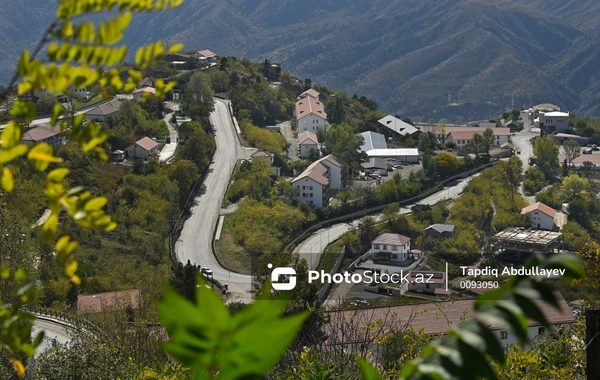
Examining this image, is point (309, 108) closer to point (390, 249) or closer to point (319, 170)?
point (319, 170)

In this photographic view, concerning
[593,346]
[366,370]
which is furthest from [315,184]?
[366,370]

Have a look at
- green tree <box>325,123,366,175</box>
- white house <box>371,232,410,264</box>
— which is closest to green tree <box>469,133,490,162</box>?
green tree <box>325,123,366,175</box>

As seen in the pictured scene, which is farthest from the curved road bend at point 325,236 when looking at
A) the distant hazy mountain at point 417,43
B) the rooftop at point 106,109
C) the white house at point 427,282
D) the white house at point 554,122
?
the distant hazy mountain at point 417,43

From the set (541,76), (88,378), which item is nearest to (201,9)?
(541,76)

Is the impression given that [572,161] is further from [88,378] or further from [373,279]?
[88,378]

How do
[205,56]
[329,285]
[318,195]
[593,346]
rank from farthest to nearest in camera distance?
1. [205,56]
2. [318,195]
3. [329,285]
4. [593,346]

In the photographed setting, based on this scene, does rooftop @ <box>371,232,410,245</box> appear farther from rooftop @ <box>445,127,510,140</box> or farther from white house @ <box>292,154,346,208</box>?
rooftop @ <box>445,127,510,140</box>
